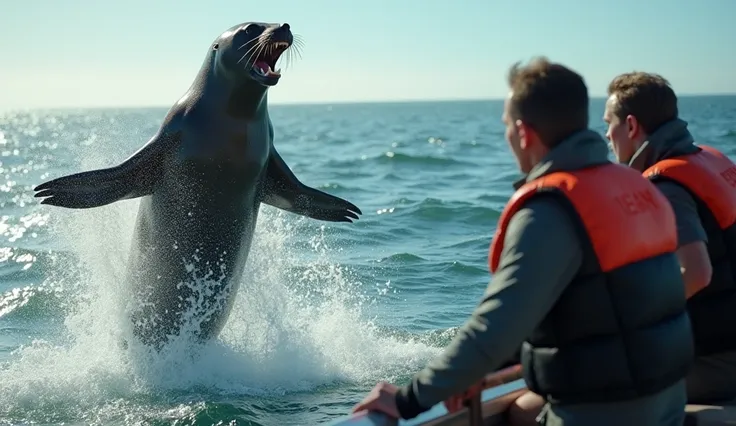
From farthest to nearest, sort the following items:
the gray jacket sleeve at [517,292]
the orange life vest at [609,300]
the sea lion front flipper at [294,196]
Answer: the sea lion front flipper at [294,196] < the orange life vest at [609,300] < the gray jacket sleeve at [517,292]

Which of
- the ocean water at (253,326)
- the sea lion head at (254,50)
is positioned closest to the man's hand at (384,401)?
the ocean water at (253,326)

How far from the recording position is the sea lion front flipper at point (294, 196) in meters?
8.98

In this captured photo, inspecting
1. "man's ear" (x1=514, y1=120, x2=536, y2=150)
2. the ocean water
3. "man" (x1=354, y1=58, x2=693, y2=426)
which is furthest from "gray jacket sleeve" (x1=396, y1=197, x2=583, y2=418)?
the ocean water

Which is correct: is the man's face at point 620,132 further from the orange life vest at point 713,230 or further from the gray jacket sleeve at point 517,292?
the gray jacket sleeve at point 517,292

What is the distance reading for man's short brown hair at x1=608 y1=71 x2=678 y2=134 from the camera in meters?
4.87

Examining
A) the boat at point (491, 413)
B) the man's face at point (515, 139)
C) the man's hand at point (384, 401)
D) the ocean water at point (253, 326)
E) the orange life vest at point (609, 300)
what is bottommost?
the ocean water at point (253, 326)

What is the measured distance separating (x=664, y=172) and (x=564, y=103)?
1.40 metres

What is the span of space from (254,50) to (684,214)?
482 centimetres

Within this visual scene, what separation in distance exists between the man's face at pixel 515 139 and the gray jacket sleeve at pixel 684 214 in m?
1.03

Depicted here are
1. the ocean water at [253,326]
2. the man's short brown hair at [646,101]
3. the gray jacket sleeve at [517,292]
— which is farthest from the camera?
the ocean water at [253,326]

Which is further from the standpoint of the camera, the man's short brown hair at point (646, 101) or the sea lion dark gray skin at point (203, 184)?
the sea lion dark gray skin at point (203, 184)

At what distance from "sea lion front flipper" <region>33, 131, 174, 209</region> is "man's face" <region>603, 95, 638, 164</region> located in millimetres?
4479

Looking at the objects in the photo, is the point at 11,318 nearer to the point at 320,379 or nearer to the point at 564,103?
the point at 320,379

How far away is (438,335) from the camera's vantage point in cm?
1048
